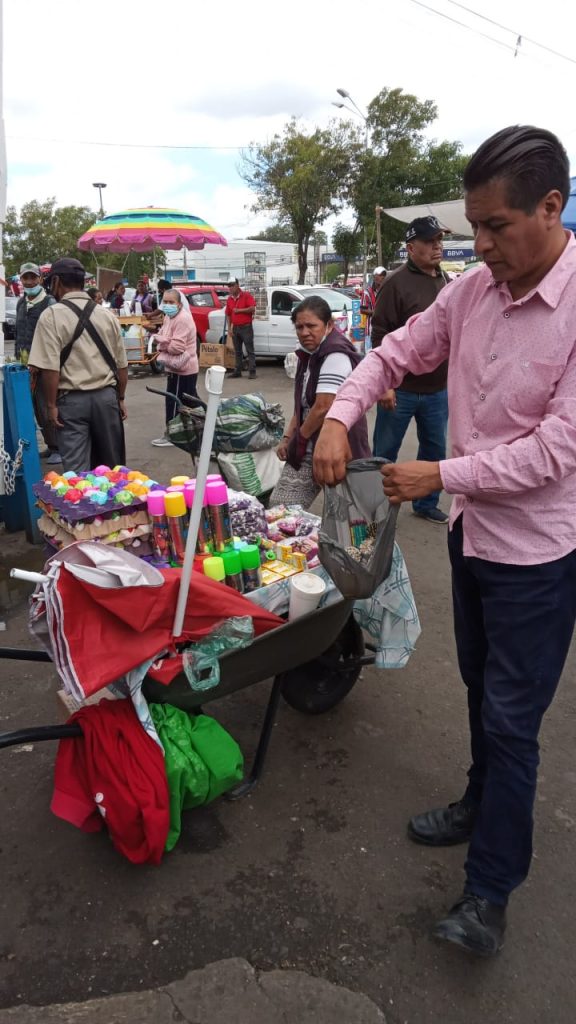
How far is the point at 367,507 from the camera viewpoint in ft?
7.10

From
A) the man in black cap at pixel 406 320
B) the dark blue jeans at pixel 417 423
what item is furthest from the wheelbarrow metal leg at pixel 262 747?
the dark blue jeans at pixel 417 423

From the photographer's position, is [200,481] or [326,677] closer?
[200,481]

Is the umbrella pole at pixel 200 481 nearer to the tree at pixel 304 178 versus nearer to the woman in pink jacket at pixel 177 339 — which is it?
the woman in pink jacket at pixel 177 339

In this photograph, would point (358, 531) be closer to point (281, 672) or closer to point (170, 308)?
point (281, 672)

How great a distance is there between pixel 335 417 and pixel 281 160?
26.5 m

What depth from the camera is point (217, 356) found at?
Answer: 1319 cm

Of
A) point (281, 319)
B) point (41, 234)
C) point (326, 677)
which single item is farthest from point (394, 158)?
point (326, 677)

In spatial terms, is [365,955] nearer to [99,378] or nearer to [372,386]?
[372,386]

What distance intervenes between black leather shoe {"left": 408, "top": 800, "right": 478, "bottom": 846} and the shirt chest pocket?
145 cm

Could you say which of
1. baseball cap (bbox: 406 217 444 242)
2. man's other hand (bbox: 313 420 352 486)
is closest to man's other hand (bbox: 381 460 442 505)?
man's other hand (bbox: 313 420 352 486)

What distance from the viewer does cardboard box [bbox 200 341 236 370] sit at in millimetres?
13055

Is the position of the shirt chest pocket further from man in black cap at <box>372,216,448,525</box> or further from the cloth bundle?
man in black cap at <box>372,216,448,525</box>

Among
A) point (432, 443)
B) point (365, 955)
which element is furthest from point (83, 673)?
point (432, 443)

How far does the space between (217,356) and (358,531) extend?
37.9 ft
